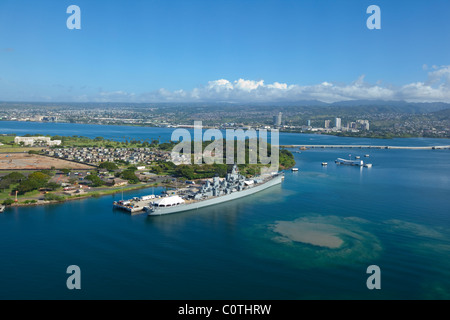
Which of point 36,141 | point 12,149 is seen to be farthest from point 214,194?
point 36,141

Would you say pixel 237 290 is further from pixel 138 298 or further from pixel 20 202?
pixel 20 202

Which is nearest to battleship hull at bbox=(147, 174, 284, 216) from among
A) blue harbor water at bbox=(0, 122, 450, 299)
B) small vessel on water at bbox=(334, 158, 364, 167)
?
blue harbor water at bbox=(0, 122, 450, 299)

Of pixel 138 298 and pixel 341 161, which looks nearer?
pixel 138 298

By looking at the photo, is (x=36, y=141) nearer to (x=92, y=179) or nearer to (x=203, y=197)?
(x=92, y=179)

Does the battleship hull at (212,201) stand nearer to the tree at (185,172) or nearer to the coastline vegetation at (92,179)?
the coastline vegetation at (92,179)

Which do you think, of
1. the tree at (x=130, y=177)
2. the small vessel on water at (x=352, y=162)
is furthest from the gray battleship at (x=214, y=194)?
the small vessel on water at (x=352, y=162)

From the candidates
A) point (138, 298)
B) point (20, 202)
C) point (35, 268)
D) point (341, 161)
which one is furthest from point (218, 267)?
point (341, 161)

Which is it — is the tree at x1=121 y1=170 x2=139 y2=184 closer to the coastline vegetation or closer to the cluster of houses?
the coastline vegetation
